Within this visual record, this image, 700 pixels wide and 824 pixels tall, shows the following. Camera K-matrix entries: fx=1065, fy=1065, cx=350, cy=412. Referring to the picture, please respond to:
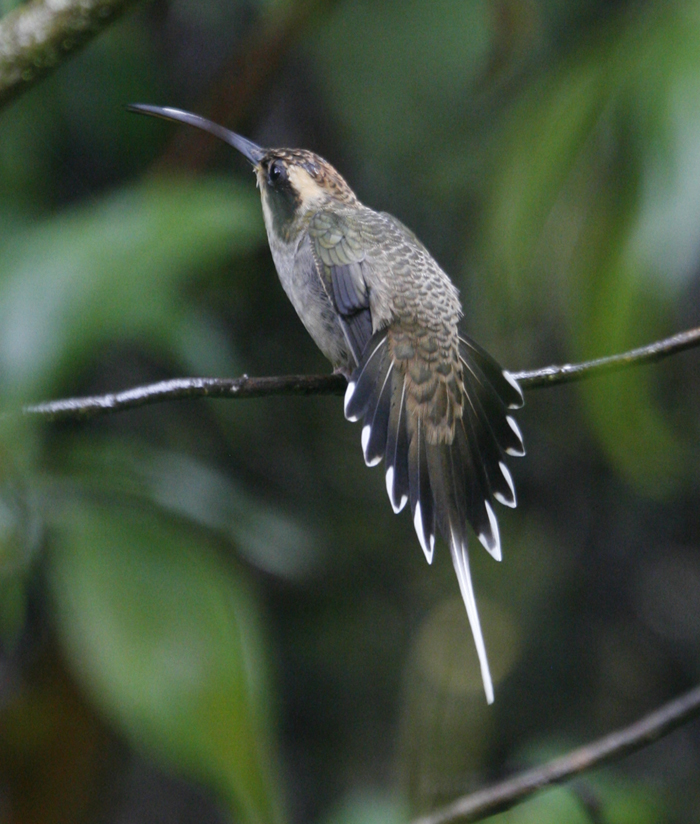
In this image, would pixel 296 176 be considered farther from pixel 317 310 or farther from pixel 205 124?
pixel 317 310

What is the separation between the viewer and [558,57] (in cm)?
355

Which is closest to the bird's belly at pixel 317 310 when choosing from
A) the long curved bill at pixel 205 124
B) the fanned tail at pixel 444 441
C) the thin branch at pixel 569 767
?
→ the fanned tail at pixel 444 441

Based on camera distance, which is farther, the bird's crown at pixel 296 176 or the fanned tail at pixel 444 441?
the bird's crown at pixel 296 176

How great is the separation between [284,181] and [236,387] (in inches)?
36.1

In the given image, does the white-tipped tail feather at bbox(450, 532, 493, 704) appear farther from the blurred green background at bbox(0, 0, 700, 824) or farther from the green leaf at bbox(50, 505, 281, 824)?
the green leaf at bbox(50, 505, 281, 824)

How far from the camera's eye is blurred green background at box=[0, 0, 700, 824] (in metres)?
2.34

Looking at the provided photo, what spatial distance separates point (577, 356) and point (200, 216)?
95 centimetres

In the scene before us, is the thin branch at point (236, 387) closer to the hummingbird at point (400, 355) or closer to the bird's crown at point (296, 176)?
the hummingbird at point (400, 355)

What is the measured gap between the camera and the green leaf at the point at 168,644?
217cm

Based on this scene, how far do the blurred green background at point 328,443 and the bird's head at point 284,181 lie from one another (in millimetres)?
177

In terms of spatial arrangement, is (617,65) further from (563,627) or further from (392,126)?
(563,627)

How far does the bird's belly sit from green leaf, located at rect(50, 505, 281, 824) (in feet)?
2.09

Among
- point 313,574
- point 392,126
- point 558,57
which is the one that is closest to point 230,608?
point 313,574

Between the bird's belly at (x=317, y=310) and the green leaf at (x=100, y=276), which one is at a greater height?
the green leaf at (x=100, y=276)
